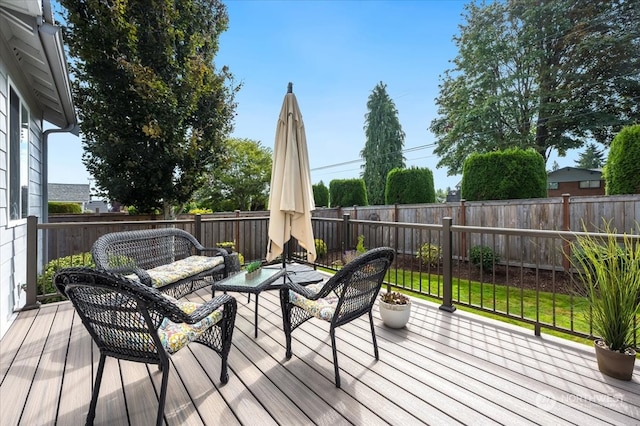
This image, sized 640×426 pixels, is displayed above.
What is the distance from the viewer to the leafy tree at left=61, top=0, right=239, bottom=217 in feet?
19.8

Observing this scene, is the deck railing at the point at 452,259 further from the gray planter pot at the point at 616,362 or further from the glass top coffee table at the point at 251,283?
the glass top coffee table at the point at 251,283

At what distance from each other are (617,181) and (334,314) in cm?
737

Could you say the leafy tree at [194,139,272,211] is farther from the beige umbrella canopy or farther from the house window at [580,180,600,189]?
the house window at [580,180,600,189]

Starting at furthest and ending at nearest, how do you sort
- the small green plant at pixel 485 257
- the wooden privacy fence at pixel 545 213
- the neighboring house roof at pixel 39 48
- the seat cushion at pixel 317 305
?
the small green plant at pixel 485 257
the wooden privacy fence at pixel 545 213
the neighboring house roof at pixel 39 48
the seat cushion at pixel 317 305

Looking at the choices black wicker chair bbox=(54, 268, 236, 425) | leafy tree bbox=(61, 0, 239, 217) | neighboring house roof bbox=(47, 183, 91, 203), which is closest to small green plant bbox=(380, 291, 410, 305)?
black wicker chair bbox=(54, 268, 236, 425)

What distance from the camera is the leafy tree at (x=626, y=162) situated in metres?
5.88

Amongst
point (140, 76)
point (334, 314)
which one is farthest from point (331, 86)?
point (334, 314)

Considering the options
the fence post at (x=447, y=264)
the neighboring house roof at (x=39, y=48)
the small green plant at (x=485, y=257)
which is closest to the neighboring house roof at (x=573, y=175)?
the small green plant at (x=485, y=257)

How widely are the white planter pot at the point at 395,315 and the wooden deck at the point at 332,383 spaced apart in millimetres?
84

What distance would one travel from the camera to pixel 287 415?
1746 mm

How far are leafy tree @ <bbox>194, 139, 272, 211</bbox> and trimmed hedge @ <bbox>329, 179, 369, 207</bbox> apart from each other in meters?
3.21

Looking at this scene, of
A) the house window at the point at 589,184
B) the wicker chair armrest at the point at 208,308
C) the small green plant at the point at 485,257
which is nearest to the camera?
the wicker chair armrest at the point at 208,308

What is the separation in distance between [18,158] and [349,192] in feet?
37.1

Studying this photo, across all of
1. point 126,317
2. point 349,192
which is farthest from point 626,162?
point 349,192
